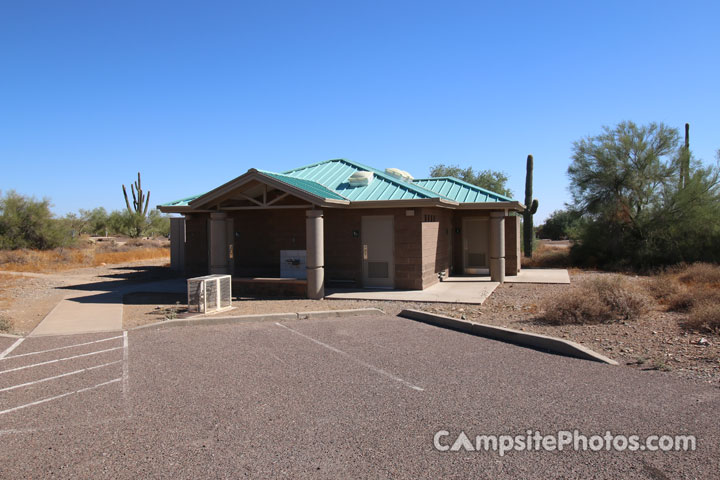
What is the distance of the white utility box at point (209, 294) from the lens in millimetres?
12070

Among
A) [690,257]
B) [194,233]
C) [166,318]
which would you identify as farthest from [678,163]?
[166,318]

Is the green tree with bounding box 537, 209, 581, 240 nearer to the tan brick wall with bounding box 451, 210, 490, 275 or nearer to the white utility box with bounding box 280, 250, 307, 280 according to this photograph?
Answer: the tan brick wall with bounding box 451, 210, 490, 275

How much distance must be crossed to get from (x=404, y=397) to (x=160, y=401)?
2.81 metres

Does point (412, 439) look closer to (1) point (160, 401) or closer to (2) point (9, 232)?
(1) point (160, 401)

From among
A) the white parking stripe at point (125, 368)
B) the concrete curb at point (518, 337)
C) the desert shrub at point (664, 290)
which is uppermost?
the desert shrub at point (664, 290)

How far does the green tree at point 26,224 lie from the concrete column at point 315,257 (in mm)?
24705

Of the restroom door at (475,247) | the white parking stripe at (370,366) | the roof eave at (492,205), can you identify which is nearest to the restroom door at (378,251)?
the roof eave at (492,205)

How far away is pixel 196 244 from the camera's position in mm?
19875

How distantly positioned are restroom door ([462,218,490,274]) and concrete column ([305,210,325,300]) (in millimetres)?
8458

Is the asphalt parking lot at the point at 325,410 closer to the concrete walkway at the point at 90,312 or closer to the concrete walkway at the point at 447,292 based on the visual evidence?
the concrete walkway at the point at 90,312

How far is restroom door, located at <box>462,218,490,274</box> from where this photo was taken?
68.7 ft

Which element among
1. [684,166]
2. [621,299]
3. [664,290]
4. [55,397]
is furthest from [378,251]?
[684,166]

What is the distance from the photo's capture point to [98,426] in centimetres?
530

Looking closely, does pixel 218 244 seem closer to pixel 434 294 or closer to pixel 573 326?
pixel 434 294
